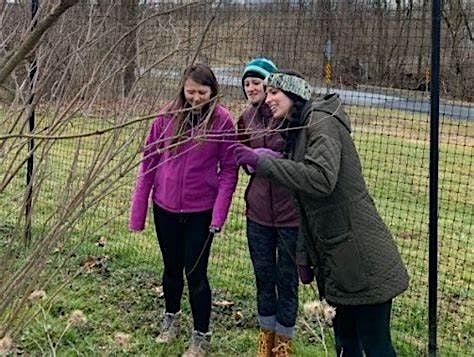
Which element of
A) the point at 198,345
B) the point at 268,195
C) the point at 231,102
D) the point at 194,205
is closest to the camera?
the point at 268,195

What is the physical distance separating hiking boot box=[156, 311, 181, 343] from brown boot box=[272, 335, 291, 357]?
2.23 ft

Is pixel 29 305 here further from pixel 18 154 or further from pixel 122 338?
pixel 122 338

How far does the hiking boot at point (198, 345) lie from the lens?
12.5 feet

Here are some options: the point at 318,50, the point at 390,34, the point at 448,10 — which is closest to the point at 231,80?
the point at 318,50

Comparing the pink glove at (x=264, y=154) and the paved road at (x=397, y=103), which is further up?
the paved road at (x=397, y=103)

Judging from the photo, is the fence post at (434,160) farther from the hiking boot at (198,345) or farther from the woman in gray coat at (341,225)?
the hiking boot at (198,345)

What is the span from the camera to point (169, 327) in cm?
404

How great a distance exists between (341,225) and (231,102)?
1571mm

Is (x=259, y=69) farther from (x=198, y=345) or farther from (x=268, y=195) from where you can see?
(x=198, y=345)

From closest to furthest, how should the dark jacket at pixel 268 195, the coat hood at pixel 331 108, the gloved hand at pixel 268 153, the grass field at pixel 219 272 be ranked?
the coat hood at pixel 331 108 → the gloved hand at pixel 268 153 → the dark jacket at pixel 268 195 → the grass field at pixel 219 272

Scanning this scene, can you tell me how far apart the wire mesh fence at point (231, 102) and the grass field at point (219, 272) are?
0.07 feet

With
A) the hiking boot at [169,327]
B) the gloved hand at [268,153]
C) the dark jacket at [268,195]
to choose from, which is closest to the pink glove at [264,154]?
the gloved hand at [268,153]

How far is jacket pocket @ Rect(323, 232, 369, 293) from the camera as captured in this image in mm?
2865

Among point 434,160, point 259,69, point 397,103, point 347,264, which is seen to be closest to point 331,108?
point 347,264
